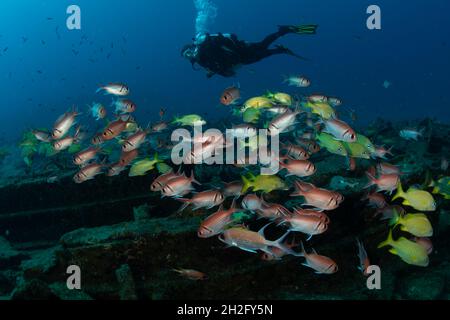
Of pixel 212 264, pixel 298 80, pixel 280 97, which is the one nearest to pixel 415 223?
pixel 212 264

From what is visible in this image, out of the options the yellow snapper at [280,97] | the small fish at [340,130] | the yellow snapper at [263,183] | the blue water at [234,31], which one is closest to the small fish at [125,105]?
the yellow snapper at [280,97]

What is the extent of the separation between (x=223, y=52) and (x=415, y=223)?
8.49m

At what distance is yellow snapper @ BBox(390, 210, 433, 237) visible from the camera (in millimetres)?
5035

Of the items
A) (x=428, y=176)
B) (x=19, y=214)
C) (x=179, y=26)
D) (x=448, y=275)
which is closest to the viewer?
(x=428, y=176)

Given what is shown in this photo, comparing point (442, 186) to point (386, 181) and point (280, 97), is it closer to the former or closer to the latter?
point (386, 181)

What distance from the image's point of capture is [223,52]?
11.6m

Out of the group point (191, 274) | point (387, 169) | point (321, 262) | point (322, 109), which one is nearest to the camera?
point (321, 262)

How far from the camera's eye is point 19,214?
8.51 metres

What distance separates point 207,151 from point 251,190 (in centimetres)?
112

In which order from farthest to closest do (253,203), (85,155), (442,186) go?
(85,155) < (442,186) < (253,203)

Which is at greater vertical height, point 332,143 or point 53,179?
point 332,143
